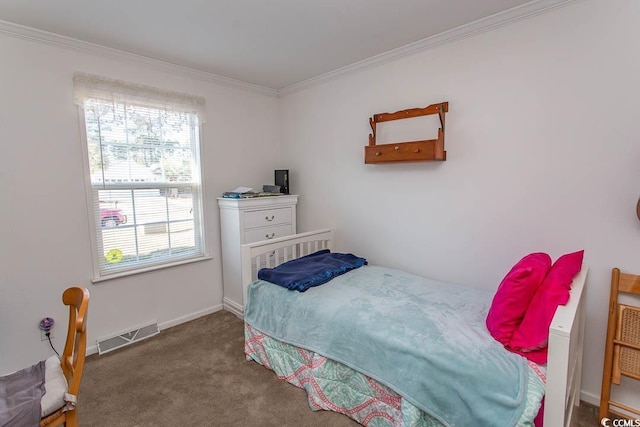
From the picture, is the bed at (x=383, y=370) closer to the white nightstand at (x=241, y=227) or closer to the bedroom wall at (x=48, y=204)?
the white nightstand at (x=241, y=227)

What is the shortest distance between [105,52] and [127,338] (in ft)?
7.29

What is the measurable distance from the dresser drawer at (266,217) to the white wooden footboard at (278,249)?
1.19ft

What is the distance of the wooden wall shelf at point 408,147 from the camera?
86.7 inches

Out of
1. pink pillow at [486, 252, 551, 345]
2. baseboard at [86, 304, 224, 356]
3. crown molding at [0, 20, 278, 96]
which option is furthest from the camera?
baseboard at [86, 304, 224, 356]

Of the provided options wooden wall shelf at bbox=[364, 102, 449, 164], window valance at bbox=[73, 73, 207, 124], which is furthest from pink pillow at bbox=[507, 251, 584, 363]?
window valance at bbox=[73, 73, 207, 124]

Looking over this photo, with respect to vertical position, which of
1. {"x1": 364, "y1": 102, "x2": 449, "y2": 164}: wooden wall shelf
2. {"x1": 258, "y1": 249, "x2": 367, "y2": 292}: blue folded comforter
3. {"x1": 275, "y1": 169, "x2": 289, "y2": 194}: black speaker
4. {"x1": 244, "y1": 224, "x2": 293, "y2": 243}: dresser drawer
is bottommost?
{"x1": 258, "y1": 249, "x2": 367, "y2": 292}: blue folded comforter

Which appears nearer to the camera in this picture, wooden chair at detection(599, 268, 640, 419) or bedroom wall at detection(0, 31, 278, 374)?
Answer: wooden chair at detection(599, 268, 640, 419)

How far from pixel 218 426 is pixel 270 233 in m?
1.72

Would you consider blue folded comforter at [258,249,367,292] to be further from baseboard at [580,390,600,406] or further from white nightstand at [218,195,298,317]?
baseboard at [580,390,600,406]

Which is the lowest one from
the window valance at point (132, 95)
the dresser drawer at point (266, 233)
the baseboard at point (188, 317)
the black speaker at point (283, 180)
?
the baseboard at point (188, 317)

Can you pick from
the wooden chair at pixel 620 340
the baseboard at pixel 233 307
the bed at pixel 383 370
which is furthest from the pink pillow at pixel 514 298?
the baseboard at pixel 233 307

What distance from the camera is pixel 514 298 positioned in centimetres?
139

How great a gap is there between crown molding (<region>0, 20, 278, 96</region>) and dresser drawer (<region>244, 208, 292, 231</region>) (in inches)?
50.9

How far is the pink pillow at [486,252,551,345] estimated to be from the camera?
139cm
